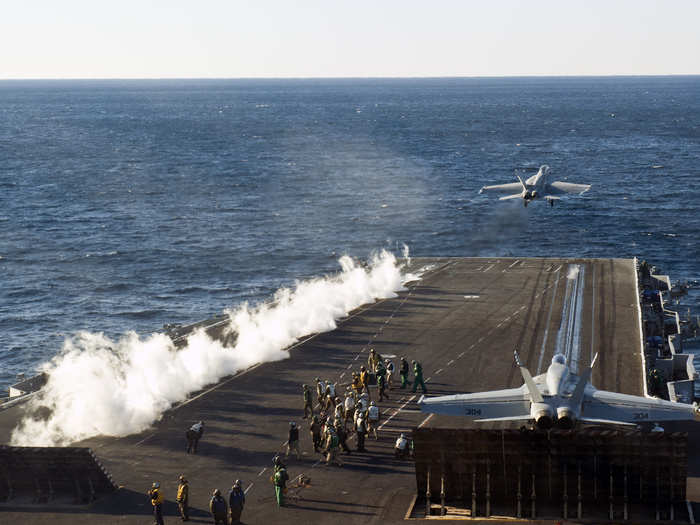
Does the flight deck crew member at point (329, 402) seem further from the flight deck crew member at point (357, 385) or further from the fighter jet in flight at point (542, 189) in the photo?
the fighter jet in flight at point (542, 189)

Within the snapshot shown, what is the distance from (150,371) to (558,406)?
20669 millimetres

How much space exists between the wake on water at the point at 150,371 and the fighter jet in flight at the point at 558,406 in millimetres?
14404

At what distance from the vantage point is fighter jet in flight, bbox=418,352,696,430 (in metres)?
32.0

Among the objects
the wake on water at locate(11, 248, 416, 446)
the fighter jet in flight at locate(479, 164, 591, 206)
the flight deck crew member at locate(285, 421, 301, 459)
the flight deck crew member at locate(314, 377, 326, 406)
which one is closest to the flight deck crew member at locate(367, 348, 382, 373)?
the flight deck crew member at locate(314, 377, 326, 406)

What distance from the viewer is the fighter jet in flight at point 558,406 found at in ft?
105

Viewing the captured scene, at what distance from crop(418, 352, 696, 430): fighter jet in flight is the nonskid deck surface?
11.6 feet

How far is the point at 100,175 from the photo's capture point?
16562 centimetres

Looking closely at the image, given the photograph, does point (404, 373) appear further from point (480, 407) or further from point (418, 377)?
point (480, 407)

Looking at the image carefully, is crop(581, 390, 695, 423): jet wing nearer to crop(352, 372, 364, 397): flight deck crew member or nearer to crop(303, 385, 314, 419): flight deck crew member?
crop(352, 372, 364, 397): flight deck crew member

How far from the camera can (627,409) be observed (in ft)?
109

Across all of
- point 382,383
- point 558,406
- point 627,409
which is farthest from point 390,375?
point 627,409

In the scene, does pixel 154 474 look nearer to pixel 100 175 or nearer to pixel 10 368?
pixel 10 368

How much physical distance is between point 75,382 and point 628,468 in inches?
1030

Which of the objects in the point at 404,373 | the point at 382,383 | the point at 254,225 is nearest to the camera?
the point at 382,383
